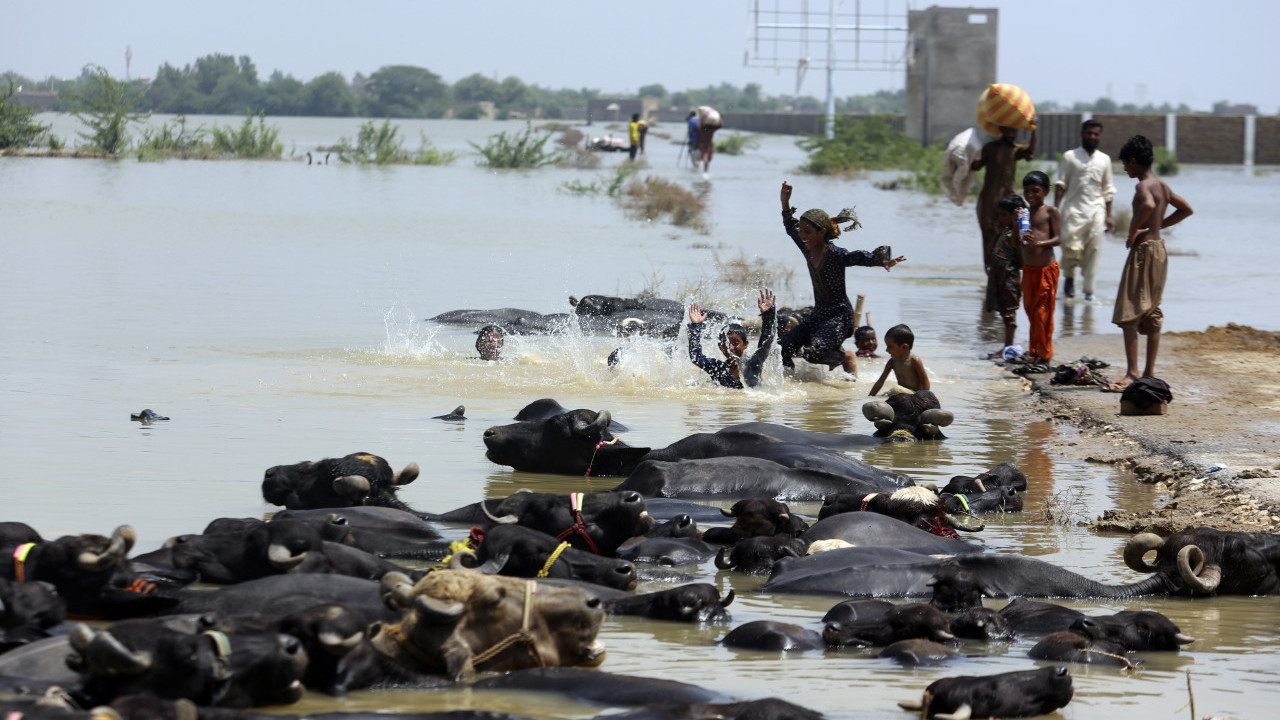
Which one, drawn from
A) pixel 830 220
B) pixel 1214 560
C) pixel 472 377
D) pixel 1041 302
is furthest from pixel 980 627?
pixel 1041 302

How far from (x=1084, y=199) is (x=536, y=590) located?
39.4ft

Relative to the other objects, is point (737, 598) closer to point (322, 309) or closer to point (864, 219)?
point (322, 309)

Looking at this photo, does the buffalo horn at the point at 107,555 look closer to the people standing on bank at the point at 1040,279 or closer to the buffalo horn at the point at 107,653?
the buffalo horn at the point at 107,653

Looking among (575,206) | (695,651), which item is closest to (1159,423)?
(695,651)

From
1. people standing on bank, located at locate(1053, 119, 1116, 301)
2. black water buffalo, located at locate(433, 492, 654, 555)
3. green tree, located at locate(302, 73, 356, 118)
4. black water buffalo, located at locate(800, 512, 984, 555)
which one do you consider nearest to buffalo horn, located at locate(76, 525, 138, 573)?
black water buffalo, located at locate(433, 492, 654, 555)

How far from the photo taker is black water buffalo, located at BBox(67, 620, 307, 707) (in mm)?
4145

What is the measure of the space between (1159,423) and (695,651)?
17.6 ft

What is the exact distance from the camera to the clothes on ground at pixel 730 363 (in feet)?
36.8

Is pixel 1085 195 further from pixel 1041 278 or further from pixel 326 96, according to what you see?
pixel 326 96

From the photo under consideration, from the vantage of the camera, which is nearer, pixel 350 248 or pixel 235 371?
pixel 235 371

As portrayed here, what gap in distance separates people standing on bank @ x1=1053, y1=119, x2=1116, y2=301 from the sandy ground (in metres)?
2.04

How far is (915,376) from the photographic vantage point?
34.5 ft

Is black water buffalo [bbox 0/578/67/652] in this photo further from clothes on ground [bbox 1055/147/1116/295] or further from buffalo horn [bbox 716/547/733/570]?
clothes on ground [bbox 1055/147/1116/295]

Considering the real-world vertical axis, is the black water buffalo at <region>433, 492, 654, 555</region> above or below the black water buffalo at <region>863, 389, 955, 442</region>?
above
